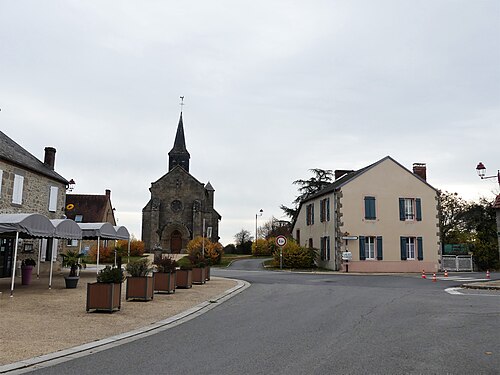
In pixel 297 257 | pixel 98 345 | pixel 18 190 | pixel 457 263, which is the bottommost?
pixel 98 345

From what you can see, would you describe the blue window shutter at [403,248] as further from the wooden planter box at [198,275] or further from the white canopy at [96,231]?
the white canopy at [96,231]

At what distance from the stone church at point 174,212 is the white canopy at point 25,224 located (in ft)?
114

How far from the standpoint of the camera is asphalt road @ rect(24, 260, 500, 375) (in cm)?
606

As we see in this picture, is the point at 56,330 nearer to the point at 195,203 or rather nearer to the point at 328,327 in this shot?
the point at 328,327

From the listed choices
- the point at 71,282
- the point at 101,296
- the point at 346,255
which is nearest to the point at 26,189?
the point at 71,282

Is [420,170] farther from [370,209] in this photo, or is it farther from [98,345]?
[98,345]

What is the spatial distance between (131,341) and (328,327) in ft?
11.9

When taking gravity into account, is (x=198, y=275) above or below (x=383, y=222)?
below

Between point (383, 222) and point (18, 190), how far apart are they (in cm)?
2044

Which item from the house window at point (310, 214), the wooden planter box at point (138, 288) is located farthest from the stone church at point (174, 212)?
the wooden planter box at point (138, 288)

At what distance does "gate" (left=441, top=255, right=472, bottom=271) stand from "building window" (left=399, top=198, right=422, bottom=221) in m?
3.13

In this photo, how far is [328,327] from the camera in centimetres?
905

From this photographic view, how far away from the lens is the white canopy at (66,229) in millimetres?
16422

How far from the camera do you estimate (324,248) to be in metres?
31.6
